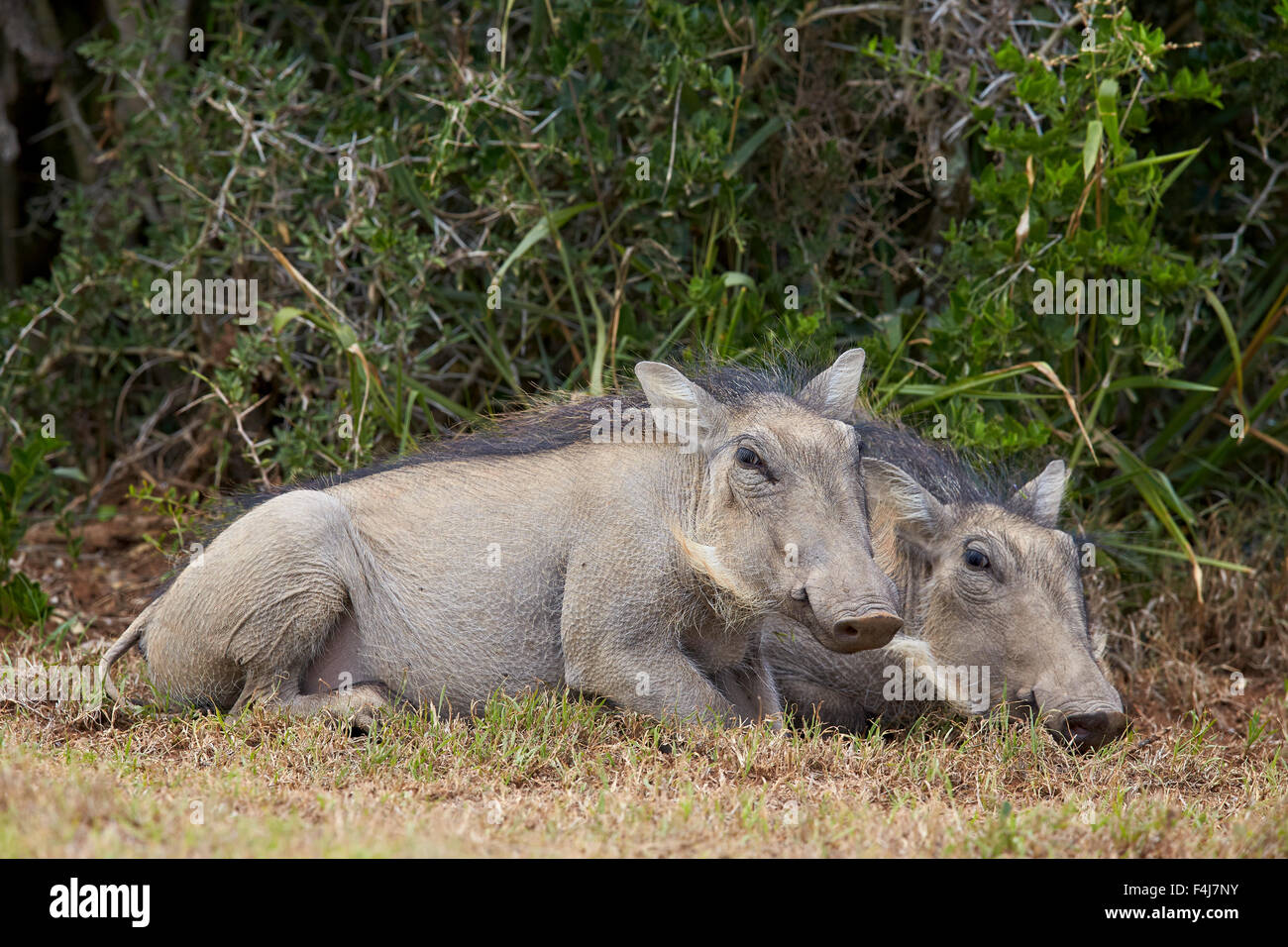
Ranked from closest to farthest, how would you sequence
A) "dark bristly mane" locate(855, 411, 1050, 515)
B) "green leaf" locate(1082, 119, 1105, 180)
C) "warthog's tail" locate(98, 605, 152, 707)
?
"warthog's tail" locate(98, 605, 152, 707)
"dark bristly mane" locate(855, 411, 1050, 515)
"green leaf" locate(1082, 119, 1105, 180)

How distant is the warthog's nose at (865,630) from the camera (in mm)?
3963

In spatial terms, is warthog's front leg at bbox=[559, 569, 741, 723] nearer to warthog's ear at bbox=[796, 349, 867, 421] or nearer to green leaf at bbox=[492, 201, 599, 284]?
warthog's ear at bbox=[796, 349, 867, 421]

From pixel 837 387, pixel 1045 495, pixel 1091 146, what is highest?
pixel 1091 146

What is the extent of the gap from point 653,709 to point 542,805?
2.72 feet

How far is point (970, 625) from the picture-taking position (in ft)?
15.7

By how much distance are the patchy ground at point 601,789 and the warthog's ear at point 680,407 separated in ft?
3.09

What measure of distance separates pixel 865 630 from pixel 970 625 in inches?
37.0

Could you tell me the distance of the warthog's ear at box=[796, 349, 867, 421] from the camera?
484 cm
